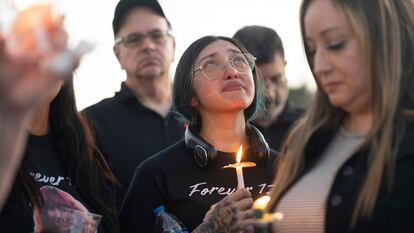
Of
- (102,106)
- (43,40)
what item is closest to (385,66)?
(43,40)

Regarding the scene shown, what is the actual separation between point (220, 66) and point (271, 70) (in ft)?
6.18

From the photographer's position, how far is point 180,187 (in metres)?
4.51

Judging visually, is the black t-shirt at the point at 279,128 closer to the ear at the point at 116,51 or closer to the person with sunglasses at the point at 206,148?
the ear at the point at 116,51

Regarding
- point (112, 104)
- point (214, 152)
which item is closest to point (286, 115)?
point (112, 104)

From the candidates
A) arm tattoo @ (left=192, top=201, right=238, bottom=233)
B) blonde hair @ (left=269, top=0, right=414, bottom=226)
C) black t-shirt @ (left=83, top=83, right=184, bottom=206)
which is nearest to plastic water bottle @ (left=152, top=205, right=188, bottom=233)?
arm tattoo @ (left=192, top=201, right=238, bottom=233)

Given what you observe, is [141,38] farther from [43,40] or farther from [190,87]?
[43,40]

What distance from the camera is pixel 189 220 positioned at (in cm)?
442

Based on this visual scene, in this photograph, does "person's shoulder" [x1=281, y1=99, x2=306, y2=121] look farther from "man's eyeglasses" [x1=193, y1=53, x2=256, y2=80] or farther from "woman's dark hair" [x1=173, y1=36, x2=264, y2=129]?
"man's eyeglasses" [x1=193, y1=53, x2=256, y2=80]

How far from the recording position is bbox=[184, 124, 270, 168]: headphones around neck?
4.56 meters

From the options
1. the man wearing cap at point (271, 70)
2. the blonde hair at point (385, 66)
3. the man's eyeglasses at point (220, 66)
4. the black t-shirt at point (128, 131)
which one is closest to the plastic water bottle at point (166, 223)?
the man's eyeglasses at point (220, 66)

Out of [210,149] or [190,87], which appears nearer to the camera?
[210,149]

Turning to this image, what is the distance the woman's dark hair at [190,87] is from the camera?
4949mm

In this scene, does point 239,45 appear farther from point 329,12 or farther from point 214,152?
point 329,12

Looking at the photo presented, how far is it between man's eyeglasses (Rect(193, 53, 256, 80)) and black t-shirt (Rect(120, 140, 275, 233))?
19.2 inches
